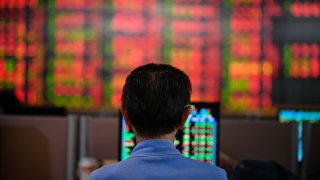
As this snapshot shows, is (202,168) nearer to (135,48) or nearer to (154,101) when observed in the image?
(154,101)

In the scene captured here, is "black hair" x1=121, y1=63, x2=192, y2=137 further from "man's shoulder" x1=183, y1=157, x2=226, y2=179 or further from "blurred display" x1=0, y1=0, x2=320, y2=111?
"blurred display" x1=0, y1=0, x2=320, y2=111

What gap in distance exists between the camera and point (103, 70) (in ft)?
13.9

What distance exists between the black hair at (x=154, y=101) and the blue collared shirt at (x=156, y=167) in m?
0.04

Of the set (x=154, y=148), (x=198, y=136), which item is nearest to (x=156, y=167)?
(x=154, y=148)

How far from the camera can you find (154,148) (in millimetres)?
970

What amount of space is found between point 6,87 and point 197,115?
8.77 feet

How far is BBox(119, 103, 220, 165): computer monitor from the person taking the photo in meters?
2.00

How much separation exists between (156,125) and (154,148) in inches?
2.0

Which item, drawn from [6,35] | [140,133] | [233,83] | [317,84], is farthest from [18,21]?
[140,133]

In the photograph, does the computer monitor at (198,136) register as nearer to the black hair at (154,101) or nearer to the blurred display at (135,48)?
the black hair at (154,101)

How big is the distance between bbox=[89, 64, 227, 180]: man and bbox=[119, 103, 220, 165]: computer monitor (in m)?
0.95

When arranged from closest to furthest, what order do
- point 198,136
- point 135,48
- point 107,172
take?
point 107,172, point 198,136, point 135,48

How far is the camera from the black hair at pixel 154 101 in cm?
100

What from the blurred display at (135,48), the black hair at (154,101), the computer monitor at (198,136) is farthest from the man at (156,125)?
the blurred display at (135,48)
